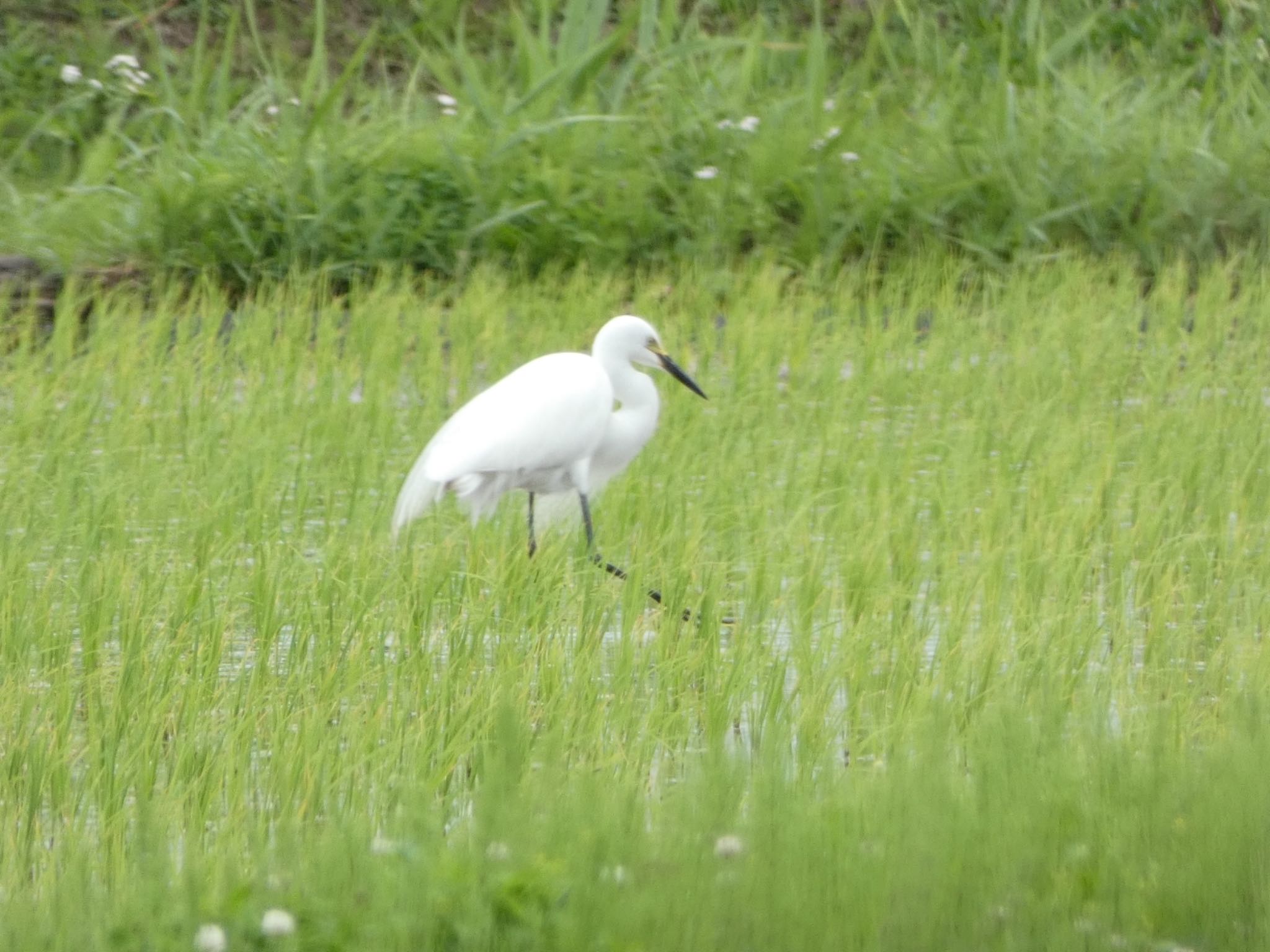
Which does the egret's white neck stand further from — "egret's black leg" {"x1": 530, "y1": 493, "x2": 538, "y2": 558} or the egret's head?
"egret's black leg" {"x1": 530, "y1": 493, "x2": 538, "y2": 558}

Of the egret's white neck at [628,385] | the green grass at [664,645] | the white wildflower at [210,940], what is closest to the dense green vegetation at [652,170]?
the green grass at [664,645]

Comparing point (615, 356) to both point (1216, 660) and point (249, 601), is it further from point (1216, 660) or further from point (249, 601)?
point (1216, 660)

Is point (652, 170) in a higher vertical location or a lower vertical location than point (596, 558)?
higher

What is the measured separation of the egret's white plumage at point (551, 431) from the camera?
4.35m

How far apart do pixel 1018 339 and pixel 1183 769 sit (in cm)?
396

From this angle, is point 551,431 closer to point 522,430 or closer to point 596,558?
point 522,430

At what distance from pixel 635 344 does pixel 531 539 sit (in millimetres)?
645

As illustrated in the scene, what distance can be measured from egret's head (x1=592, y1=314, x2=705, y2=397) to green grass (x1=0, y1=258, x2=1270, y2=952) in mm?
268

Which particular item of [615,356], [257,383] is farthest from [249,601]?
[257,383]

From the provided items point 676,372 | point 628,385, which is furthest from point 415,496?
point 676,372

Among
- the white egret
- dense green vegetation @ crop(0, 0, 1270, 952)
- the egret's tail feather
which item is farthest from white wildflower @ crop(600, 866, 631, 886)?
the egret's tail feather

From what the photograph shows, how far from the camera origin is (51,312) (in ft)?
24.0

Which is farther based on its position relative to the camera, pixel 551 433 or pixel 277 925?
pixel 551 433

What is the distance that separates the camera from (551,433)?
443cm
